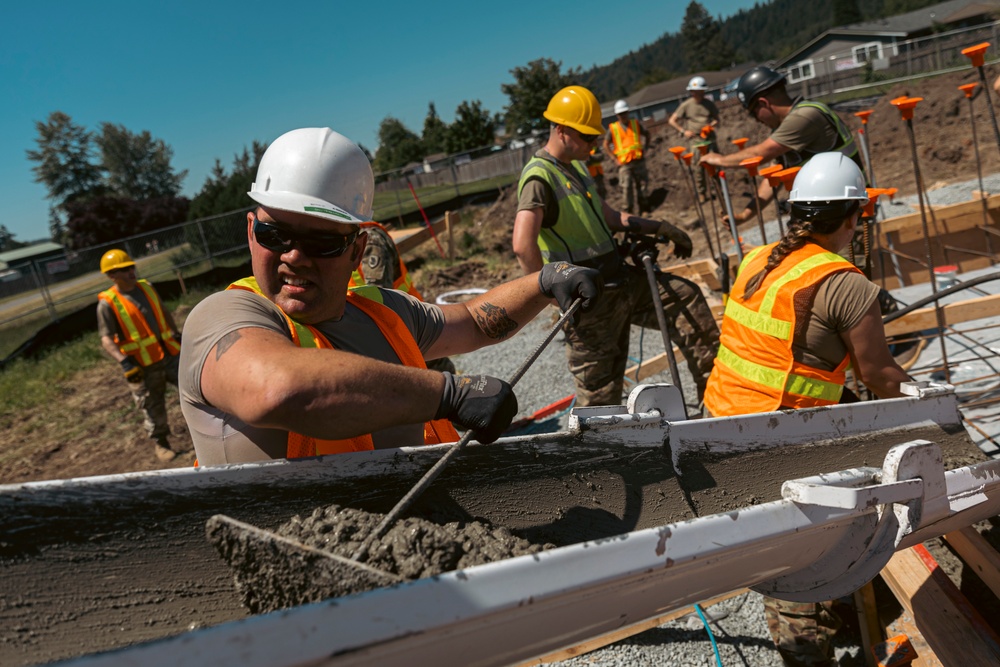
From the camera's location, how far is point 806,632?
241 cm

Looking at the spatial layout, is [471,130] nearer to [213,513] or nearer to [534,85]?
[534,85]

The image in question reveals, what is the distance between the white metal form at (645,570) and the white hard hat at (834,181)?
0.93 m

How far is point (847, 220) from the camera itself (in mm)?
2709

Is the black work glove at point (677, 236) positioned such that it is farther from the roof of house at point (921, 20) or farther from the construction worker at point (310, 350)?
the roof of house at point (921, 20)

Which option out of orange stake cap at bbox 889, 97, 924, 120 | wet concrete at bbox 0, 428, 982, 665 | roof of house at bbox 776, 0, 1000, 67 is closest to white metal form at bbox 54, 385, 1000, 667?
wet concrete at bbox 0, 428, 982, 665

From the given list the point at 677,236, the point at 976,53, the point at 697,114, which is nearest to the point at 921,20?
the point at 697,114

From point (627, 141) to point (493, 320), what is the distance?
1198 centimetres

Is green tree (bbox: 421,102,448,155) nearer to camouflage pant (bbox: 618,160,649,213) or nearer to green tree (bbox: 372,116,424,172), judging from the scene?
green tree (bbox: 372,116,424,172)

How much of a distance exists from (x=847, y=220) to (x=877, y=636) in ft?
5.62

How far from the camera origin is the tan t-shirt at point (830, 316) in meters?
2.43

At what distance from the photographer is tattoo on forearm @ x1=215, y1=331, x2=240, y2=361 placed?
149cm

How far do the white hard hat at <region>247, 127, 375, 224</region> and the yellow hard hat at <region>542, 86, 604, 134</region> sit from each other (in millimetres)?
2664

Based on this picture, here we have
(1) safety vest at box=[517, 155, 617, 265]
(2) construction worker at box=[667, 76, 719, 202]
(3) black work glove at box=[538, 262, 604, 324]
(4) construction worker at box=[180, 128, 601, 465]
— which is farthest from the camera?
(2) construction worker at box=[667, 76, 719, 202]

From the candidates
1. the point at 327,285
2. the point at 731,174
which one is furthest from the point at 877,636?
the point at 731,174
